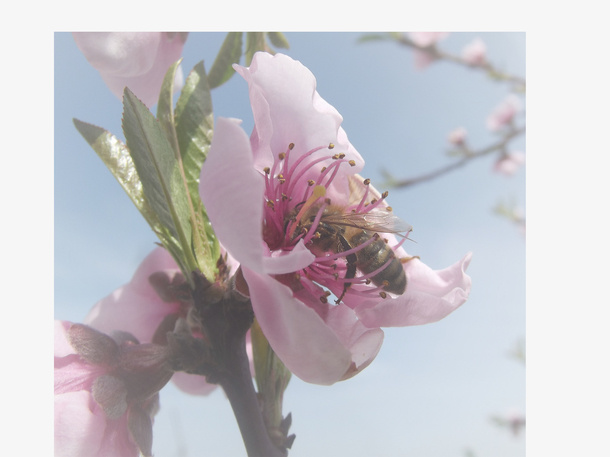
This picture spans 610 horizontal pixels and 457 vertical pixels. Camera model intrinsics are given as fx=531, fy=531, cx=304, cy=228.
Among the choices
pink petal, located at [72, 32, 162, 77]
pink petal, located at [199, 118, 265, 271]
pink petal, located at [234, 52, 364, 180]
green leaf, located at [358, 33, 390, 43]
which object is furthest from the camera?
green leaf, located at [358, 33, 390, 43]

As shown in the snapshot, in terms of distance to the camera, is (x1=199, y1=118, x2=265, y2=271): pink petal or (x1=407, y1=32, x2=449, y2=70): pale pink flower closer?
(x1=199, y1=118, x2=265, y2=271): pink petal

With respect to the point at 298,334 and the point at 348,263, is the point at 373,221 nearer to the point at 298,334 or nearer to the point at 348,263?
the point at 348,263

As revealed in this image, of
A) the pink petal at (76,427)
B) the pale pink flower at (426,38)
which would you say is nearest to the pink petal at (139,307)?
the pink petal at (76,427)

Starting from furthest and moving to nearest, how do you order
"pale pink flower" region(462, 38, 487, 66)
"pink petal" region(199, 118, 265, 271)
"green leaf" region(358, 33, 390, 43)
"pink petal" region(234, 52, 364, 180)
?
1. "pale pink flower" region(462, 38, 487, 66)
2. "green leaf" region(358, 33, 390, 43)
3. "pink petal" region(234, 52, 364, 180)
4. "pink petal" region(199, 118, 265, 271)

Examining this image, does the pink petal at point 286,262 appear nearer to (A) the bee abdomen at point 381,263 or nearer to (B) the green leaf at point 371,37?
(A) the bee abdomen at point 381,263

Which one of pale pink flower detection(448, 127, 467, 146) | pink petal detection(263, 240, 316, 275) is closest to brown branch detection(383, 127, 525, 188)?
pale pink flower detection(448, 127, 467, 146)

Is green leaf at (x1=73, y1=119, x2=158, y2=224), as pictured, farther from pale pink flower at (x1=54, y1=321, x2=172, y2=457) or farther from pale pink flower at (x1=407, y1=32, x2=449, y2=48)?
pale pink flower at (x1=407, y1=32, x2=449, y2=48)

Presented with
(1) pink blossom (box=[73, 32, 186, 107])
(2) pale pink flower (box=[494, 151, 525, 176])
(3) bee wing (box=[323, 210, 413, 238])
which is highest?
(1) pink blossom (box=[73, 32, 186, 107])

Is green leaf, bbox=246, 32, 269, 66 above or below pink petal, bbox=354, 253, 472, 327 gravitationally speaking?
above
